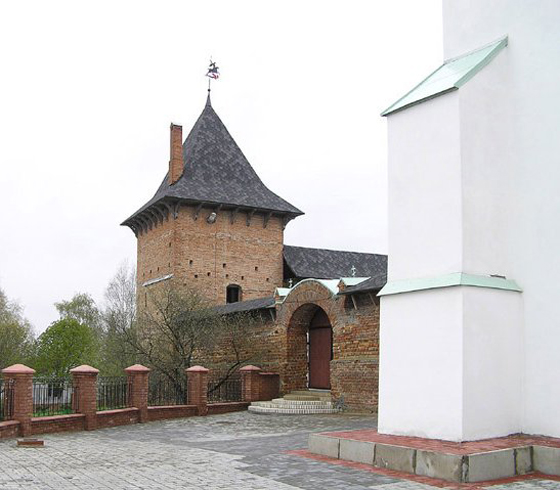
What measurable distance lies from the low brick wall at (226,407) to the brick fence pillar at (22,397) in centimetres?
576

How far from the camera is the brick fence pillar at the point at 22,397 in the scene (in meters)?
14.0

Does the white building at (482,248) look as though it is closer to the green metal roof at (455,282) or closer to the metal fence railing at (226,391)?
the green metal roof at (455,282)

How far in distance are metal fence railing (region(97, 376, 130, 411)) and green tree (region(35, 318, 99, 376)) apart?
13.9 metres

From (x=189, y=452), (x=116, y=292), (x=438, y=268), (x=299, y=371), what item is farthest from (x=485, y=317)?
(x=116, y=292)

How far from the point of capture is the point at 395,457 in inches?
345

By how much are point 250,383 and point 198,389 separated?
2.28 metres

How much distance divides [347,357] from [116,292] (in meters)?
26.7

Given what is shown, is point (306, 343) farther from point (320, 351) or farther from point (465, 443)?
point (465, 443)

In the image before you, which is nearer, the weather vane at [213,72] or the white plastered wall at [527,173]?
the white plastered wall at [527,173]

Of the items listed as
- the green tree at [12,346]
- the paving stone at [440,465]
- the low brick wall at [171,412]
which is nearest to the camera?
the paving stone at [440,465]

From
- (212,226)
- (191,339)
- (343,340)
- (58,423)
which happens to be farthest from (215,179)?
(58,423)

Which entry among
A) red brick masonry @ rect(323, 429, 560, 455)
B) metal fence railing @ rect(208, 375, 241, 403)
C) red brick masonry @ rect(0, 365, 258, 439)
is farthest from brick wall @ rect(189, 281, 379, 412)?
red brick masonry @ rect(323, 429, 560, 455)

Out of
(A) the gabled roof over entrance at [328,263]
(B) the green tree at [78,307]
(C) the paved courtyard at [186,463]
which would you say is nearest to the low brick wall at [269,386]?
(C) the paved courtyard at [186,463]

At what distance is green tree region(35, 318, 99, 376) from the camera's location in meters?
30.4
